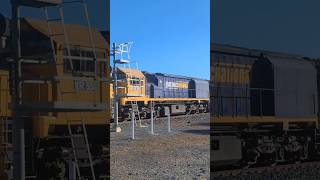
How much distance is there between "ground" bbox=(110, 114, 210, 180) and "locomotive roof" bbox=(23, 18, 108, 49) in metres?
4.70

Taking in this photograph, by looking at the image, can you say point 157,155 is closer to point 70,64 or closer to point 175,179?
point 175,179

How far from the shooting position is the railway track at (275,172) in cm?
739

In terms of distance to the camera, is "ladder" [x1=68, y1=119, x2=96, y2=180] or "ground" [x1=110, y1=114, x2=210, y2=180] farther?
"ground" [x1=110, y1=114, x2=210, y2=180]

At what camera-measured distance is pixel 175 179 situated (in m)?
8.70

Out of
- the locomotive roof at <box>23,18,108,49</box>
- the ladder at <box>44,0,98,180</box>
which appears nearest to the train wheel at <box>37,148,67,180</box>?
the ladder at <box>44,0,98,180</box>

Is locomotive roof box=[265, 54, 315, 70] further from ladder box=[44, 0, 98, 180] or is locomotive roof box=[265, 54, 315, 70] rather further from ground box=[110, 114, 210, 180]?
ladder box=[44, 0, 98, 180]

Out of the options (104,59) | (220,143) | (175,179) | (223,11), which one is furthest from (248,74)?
(104,59)

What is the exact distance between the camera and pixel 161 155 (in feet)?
39.5

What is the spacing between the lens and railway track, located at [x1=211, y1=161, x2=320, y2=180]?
291 inches

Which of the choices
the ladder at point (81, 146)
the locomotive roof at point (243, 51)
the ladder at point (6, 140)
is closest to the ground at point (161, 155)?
the locomotive roof at point (243, 51)

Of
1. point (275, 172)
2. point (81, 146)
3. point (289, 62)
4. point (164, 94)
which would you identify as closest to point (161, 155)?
point (275, 172)

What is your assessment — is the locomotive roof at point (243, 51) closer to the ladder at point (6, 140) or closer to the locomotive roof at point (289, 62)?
the locomotive roof at point (289, 62)

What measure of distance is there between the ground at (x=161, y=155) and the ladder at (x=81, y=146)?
426cm

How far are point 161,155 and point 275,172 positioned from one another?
448 centimetres
